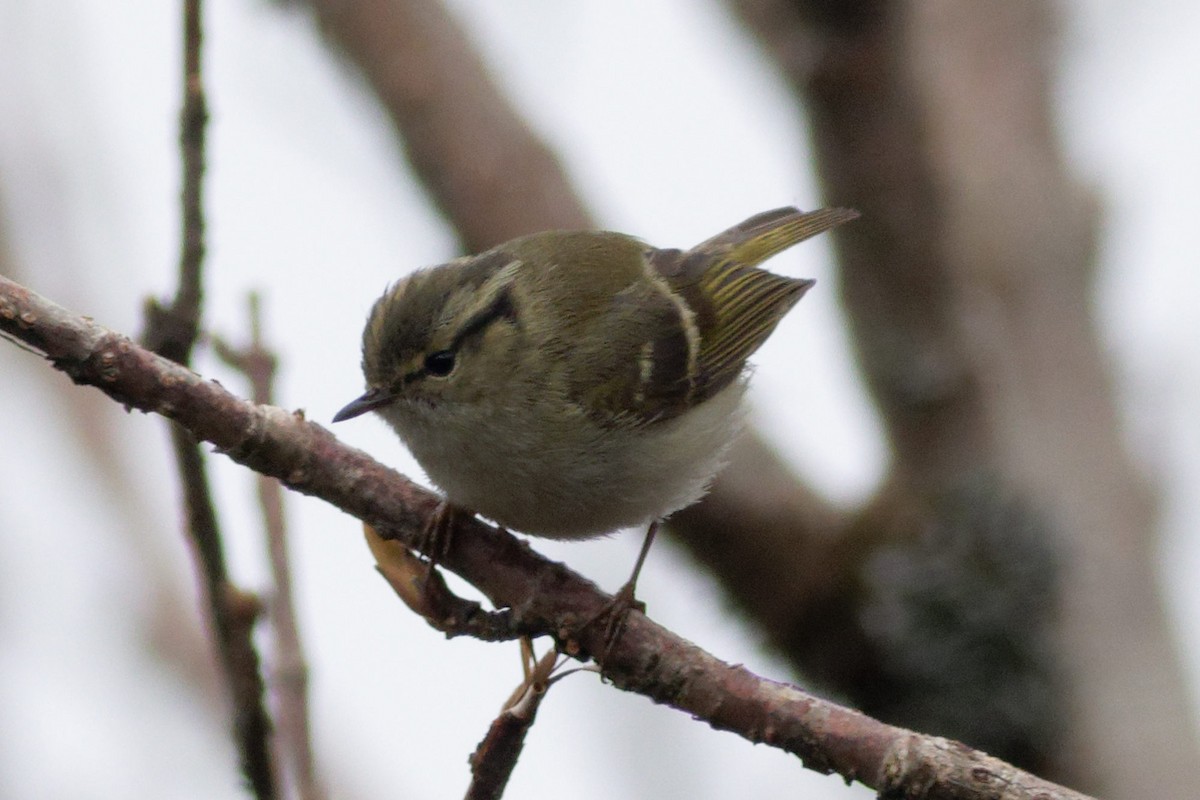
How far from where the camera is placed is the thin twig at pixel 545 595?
1.64 metres

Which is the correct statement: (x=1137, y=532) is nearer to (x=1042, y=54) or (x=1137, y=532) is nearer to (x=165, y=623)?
(x=1042, y=54)

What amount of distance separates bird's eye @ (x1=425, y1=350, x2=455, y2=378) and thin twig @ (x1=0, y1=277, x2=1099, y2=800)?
87cm

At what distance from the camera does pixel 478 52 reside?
5.00 metres

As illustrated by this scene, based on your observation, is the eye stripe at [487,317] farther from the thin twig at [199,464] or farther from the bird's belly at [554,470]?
the thin twig at [199,464]

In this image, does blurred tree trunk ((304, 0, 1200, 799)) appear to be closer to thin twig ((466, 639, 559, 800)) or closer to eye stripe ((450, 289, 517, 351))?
eye stripe ((450, 289, 517, 351))

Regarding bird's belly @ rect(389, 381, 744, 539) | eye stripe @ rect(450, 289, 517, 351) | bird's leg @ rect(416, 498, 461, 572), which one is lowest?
bird's leg @ rect(416, 498, 461, 572)

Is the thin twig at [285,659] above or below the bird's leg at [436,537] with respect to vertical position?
below

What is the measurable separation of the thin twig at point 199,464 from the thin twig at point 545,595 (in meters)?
0.13

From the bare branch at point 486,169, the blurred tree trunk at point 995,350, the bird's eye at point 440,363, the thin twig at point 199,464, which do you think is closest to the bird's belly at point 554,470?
the bird's eye at point 440,363

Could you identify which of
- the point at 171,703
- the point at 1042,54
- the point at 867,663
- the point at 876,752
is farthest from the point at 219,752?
the point at 1042,54

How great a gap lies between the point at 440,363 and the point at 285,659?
3.77 ft

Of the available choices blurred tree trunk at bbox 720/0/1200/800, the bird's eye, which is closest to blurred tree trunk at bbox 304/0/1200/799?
blurred tree trunk at bbox 720/0/1200/800

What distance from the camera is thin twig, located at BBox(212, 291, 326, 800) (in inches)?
73.4

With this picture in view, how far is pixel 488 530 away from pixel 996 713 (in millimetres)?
2531
